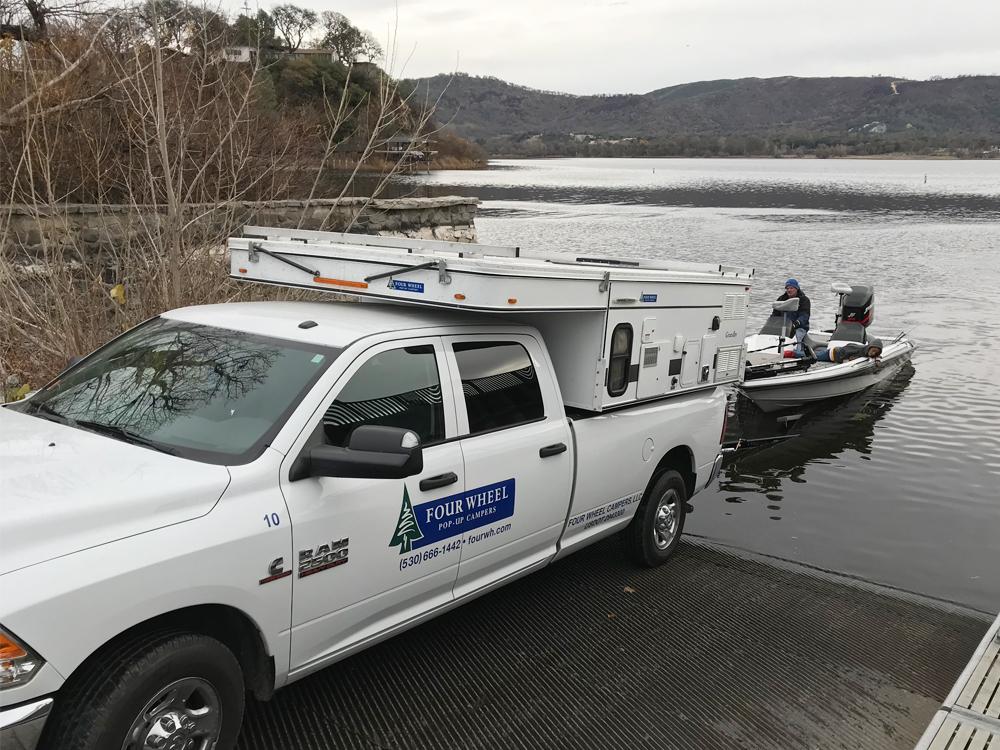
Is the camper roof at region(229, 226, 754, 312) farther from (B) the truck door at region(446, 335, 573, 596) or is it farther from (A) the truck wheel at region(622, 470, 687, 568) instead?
(A) the truck wheel at region(622, 470, 687, 568)

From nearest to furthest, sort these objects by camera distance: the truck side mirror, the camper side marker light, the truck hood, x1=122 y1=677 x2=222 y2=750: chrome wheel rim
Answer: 1. the truck hood
2. x1=122 y1=677 x2=222 y2=750: chrome wheel rim
3. the truck side mirror
4. the camper side marker light

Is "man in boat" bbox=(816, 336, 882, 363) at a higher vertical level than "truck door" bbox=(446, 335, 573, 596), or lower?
lower

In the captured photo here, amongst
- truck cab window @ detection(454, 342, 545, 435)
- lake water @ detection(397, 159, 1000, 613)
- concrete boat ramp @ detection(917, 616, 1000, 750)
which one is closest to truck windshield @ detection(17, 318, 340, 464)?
truck cab window @ detection(454, 342, 545, 435)

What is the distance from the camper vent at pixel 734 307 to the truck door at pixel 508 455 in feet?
6.73

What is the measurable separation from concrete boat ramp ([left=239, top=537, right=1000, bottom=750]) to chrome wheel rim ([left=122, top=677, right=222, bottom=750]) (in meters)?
0.70

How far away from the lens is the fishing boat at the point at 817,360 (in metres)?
12.2

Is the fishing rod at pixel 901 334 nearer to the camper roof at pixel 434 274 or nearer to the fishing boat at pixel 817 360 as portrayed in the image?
the fishing boat at pixel 817 360

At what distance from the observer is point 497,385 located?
14.3 feet

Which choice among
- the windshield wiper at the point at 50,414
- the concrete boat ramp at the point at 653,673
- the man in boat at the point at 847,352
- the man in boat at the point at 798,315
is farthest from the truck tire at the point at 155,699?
the man in boat at the point at 847,352

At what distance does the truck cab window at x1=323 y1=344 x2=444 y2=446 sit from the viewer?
11.8ft

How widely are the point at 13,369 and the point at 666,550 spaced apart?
254 inches

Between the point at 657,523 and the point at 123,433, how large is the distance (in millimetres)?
3709

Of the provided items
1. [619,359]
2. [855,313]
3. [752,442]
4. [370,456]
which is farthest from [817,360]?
[370,456]

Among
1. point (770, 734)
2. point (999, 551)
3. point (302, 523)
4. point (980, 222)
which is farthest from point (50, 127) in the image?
point (980, 222)
